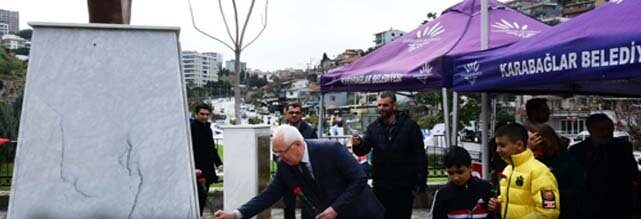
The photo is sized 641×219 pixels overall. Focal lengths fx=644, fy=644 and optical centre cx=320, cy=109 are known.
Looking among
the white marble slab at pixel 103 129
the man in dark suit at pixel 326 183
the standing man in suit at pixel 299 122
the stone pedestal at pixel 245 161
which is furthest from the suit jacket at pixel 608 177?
the stone pedestal at pixel 245 161

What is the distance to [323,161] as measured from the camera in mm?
3795

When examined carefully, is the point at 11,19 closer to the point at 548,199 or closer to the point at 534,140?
the point at 534,140

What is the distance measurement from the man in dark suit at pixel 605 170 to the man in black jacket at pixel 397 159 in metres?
1.50

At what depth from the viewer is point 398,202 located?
5.90 m

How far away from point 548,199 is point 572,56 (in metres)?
0.84

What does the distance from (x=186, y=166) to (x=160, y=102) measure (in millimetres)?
311

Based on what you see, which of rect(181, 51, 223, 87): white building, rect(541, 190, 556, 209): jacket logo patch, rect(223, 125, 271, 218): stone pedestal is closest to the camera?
rect(541, 190, 556, 209): jacket logo patch

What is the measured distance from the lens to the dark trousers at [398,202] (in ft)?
19.3

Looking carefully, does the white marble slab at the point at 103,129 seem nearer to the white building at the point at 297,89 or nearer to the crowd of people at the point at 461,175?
the crowd of people at the point at 461,175

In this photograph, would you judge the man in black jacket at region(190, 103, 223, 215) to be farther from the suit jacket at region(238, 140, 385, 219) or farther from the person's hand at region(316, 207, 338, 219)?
the person's hand at region(316, 207, 338, 219)

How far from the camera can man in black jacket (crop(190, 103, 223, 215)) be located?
6.92 metres

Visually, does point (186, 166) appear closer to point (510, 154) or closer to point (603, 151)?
point (510, 154)

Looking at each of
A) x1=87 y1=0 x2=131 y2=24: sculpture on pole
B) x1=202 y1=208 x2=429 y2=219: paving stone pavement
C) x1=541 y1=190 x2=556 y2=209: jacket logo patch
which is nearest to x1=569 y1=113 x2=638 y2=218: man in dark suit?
x1=541 y1=190 x2=556 y2=209: jacket logo patch

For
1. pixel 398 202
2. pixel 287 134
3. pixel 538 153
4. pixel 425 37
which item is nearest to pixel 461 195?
pixel 538 153
